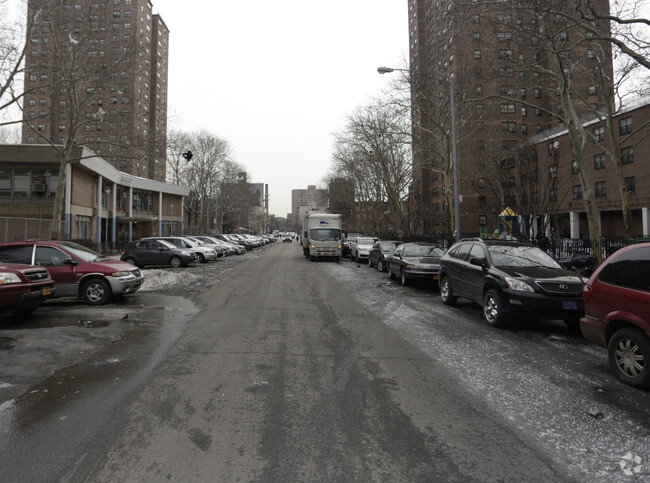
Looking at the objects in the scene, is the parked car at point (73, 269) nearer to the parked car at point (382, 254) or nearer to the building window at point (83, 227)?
the parked car at point (382, 254)

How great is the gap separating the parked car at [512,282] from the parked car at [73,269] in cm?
833

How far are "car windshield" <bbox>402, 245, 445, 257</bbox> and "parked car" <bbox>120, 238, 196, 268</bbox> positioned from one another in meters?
12.5

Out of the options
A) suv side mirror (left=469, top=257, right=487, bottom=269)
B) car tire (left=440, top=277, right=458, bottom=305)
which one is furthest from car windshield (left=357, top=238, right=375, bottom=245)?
suv side mirror (left=469, top=257, right=487, bottom=269)

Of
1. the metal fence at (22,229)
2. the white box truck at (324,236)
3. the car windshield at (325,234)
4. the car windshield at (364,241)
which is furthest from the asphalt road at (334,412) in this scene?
the metal fence at (22,229)

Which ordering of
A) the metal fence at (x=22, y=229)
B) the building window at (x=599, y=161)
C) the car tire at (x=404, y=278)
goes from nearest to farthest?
the car tire at (x=404, y=278) → the metal fence at (x=22, y=229) → the building window at (x=599, y=161)

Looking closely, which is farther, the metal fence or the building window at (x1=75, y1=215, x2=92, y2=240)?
the building window at (x1=75, y1=215, x2=92, y2=240)

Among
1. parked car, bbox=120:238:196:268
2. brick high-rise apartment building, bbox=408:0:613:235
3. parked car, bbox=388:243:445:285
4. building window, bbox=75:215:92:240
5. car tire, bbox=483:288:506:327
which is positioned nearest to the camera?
car tire, bbox=483:288:506:327

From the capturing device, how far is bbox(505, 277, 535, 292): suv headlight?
6910mm

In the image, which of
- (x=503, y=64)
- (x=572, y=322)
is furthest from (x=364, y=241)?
(x=572, y=322)

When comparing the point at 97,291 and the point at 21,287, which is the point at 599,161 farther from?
the point at 21,287

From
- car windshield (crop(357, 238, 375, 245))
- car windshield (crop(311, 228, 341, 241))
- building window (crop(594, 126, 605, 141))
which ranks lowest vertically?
car windshield (crop(357, 238, 375, 245))

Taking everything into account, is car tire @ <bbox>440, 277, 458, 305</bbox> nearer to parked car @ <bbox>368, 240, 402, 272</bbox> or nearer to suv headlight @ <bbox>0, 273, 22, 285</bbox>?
parked car @ <bbox>368, 240, 402, 272</bbox>

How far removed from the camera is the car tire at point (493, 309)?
7.16 metres

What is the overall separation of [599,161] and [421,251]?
114 ft
